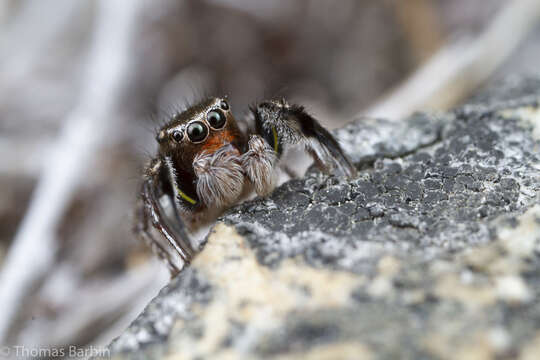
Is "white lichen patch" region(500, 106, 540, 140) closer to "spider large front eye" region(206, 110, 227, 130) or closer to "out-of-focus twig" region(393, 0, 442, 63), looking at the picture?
"spider large front eye" region(206, 110, 227, 130)

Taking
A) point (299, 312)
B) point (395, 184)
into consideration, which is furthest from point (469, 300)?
point (395, 184)

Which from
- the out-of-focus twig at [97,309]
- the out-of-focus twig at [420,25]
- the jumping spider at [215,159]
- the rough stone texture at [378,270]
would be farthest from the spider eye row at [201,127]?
the out-of-focus twig at [420,25]

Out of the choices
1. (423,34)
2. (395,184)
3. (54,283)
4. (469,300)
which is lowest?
(469,300)

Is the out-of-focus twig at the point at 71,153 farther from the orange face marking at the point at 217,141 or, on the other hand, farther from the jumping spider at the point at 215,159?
the orange face marking at the point at 217,141

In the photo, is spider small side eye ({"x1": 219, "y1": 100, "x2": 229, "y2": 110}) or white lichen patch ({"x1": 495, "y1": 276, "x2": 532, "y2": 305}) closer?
white lichen patch ({"x1": 495, "y1": 276, "x2": 532, "y2": 305})

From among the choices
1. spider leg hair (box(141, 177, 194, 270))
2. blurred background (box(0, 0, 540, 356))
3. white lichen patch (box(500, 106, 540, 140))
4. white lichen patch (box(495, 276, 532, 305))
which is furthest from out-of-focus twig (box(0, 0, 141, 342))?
white lichen patch (box(500, 106, 540, 140))

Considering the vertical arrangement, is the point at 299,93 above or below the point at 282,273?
above

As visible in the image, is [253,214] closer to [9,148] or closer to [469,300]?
[469,300]
